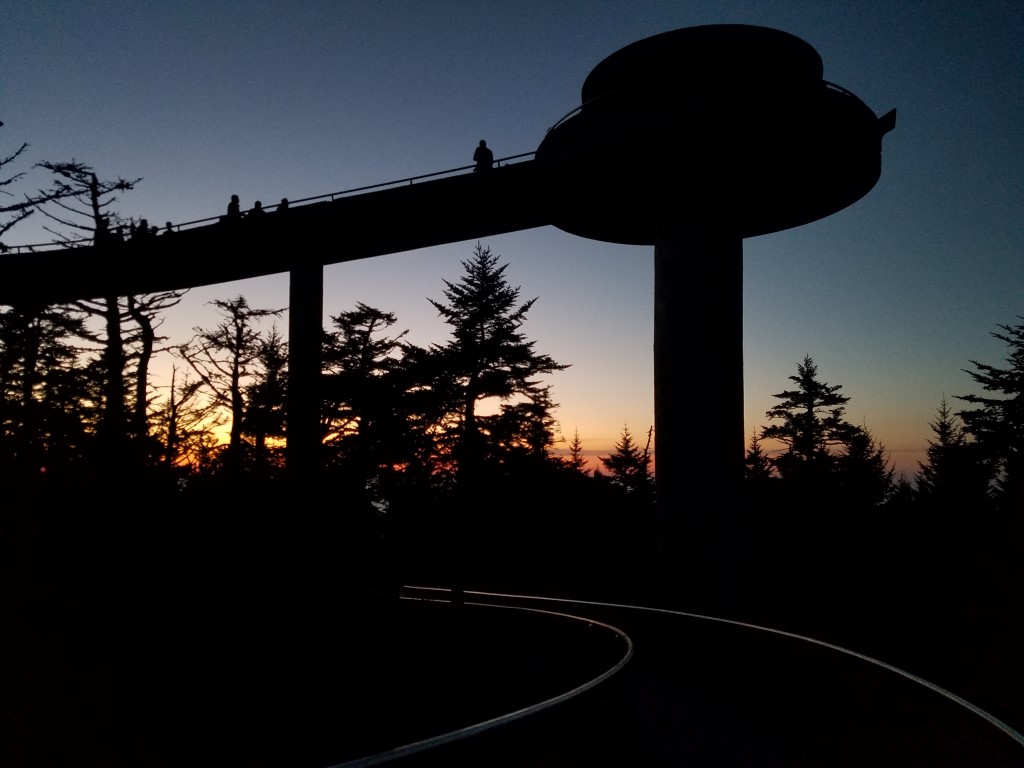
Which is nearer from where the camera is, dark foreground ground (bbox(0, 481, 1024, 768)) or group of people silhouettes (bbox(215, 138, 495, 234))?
dark foreground ground (bbox(0, 481, 1024, 768))

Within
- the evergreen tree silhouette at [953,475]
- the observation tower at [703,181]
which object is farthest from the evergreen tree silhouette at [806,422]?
the observation tower at [703,181]

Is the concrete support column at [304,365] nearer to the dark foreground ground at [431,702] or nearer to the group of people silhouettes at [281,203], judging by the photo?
the group of people silhouettes at [281,203]

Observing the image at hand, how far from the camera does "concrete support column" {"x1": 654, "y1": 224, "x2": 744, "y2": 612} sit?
1605 centimetres

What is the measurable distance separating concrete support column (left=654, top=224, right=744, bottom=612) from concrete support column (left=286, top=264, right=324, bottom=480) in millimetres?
14961

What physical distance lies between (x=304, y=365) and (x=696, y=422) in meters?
16.4

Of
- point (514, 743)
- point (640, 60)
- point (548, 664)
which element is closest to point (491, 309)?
point (640, 60)

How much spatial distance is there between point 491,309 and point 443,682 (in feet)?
93.0

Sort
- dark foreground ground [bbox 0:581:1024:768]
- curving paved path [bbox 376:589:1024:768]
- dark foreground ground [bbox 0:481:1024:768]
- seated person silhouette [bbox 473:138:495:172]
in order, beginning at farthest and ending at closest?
seated person silhouette [bbox 473:138:495:172], dark foreground ground [bbox 0:481:1024:768], dark foreground ground [bbox 0:581:1024:768], curving paved path [bbox 376:589:1024:768]

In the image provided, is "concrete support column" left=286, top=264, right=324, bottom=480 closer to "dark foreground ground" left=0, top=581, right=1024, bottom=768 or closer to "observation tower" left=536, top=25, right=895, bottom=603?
"observation tower" left=536, top=25, right=895, bottom=603

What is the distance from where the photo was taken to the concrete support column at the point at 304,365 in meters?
25.3

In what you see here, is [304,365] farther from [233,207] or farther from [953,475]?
[953,475]

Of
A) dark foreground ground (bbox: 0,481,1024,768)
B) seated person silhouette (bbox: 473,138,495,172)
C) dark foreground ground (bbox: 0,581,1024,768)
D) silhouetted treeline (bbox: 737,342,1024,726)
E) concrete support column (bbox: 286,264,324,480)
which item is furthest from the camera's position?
concrete support column (bbox: 286,264,324,480)

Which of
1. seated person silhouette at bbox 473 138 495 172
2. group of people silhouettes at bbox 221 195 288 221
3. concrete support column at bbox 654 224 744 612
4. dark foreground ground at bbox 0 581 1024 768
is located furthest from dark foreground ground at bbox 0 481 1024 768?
group of people silhouettes at bbox 221 195 288 221

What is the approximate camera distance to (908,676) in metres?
5.41
